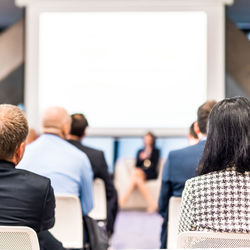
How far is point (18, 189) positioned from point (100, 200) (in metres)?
1.89

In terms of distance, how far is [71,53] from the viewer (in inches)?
233

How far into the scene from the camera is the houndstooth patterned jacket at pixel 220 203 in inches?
71.6

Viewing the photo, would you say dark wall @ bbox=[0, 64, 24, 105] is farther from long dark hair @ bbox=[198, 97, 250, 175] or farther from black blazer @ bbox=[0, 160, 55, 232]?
long dark hair @ bbox=[198, 97, 250, 175]

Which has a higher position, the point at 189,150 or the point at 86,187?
the point at 189,150

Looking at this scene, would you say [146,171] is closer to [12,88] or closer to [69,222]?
[12,88]

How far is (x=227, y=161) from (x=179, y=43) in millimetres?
4099

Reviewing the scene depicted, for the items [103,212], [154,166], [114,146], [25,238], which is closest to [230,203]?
[25,238]

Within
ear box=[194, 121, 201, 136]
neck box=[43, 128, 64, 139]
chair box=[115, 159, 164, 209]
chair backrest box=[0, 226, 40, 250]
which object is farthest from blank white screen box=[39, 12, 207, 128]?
chair backrest box=[0, 226, 40, 250]

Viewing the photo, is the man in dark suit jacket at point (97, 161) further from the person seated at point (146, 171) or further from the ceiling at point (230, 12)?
the ceiling at point (230, 12)

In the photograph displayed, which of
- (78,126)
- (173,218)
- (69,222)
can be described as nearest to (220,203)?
(173,218)

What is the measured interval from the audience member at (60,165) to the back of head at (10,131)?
35.7 inches

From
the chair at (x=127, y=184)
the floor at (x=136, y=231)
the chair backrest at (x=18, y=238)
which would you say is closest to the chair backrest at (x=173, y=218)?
the chair backrest at (x=18, y=238)

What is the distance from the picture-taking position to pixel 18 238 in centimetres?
173

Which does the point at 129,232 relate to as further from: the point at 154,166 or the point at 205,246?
the point at 205,246
